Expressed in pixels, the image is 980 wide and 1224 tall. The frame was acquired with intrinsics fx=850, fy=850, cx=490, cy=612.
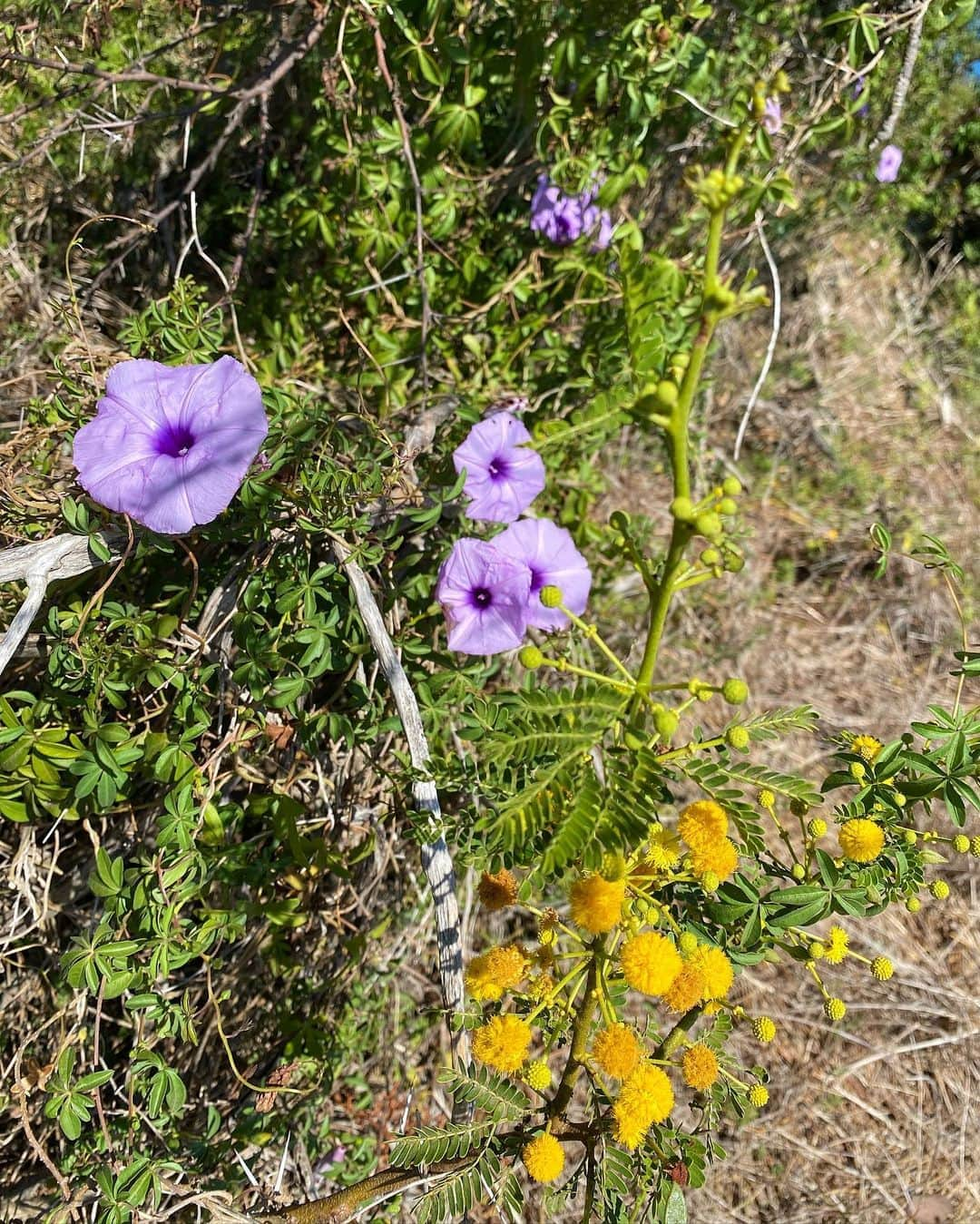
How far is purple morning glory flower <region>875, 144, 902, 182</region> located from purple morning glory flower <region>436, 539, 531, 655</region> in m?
2.96

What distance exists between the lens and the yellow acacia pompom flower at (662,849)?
1021 millimetres

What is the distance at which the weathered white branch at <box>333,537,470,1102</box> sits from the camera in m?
1.28

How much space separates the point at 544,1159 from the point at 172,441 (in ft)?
3.79

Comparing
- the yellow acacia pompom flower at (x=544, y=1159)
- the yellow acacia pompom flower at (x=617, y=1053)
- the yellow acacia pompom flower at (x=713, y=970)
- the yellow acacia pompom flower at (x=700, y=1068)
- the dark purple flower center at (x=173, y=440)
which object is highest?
the dark purple flower center at (x=173, y=440)

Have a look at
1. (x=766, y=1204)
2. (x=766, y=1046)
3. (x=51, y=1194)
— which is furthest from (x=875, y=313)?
(x=51, y=1194)

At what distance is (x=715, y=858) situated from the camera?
95 centimetres

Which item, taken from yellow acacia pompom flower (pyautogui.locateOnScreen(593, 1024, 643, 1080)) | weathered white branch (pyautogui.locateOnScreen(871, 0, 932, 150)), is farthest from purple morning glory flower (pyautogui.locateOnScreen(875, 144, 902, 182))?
yellow acacia pompom flower (pyautogui.locateOnScreen(593, 1024, 643, 1080))

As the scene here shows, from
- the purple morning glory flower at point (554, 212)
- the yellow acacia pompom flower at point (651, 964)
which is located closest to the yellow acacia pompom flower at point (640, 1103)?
the yellow acacia pompom flower at point (651, 964)

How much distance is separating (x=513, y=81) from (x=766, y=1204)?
295 centimetres

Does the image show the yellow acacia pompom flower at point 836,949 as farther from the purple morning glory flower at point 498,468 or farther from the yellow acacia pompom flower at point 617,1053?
the purple morning glory flower at point 498,468

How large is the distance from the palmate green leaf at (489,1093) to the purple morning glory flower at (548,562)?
2.55ft

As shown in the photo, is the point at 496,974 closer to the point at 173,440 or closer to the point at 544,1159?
the point at 544,1159

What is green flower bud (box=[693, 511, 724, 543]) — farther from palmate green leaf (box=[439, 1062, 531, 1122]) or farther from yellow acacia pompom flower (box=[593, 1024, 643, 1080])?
palmate green leaf (box=[439, 1062, 531, 1122])

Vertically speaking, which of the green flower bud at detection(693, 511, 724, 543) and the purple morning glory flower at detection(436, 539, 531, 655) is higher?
the green flower bud at detection(693, 511, 724, 543)
